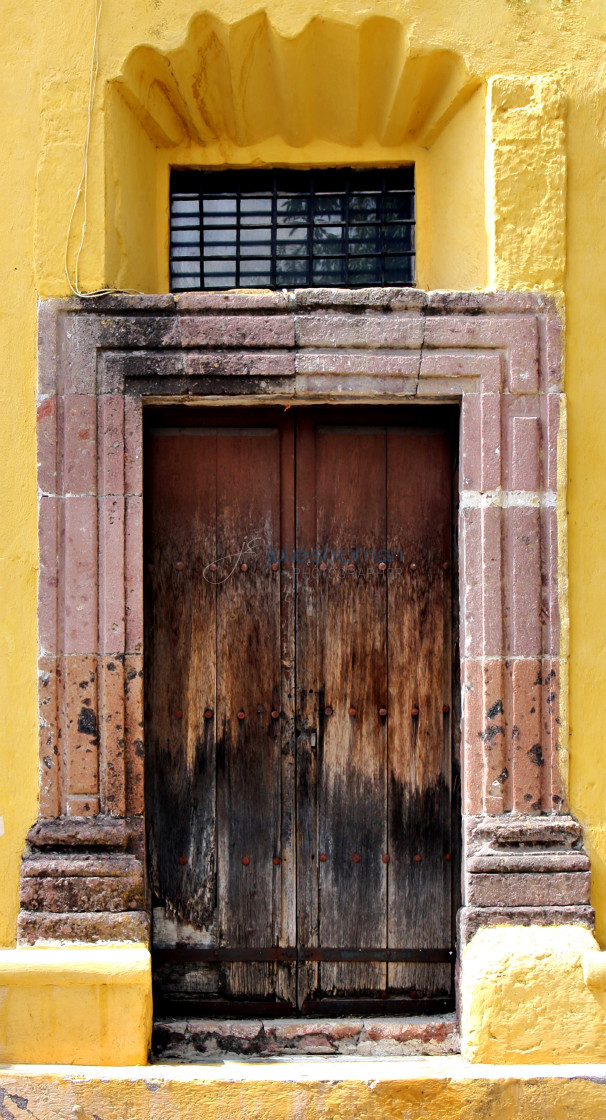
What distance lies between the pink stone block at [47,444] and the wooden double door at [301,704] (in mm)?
381

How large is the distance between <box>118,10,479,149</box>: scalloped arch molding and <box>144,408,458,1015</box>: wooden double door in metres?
1.12

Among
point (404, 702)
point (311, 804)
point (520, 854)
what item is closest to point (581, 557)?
point (404, 702)

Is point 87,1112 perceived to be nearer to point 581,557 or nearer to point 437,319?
point 581,557

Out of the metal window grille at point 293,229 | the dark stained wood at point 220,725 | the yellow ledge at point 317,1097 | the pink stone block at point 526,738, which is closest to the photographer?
the yellow ledge at point 317,1097

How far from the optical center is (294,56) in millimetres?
3133

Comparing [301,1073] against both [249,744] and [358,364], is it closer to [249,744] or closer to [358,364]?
[249,744]

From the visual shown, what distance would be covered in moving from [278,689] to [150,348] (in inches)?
52.4

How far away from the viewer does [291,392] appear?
3.08 meters

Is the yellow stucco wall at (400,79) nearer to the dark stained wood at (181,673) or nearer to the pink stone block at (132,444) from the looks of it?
the pink stone block at (132,444)

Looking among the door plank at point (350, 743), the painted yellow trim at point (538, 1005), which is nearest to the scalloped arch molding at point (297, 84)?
the door plank at point (350, 743)

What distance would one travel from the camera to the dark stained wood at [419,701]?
3.24 metres

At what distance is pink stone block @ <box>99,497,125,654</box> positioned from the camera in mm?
3033

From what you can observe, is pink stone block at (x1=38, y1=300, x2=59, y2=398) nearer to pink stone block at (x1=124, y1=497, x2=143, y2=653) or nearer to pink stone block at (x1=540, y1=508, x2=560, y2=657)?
pink stone block at (x1=124, y1=497, x2=143, y2=653)

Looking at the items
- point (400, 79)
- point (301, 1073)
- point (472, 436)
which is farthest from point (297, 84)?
point (301, 1073)
